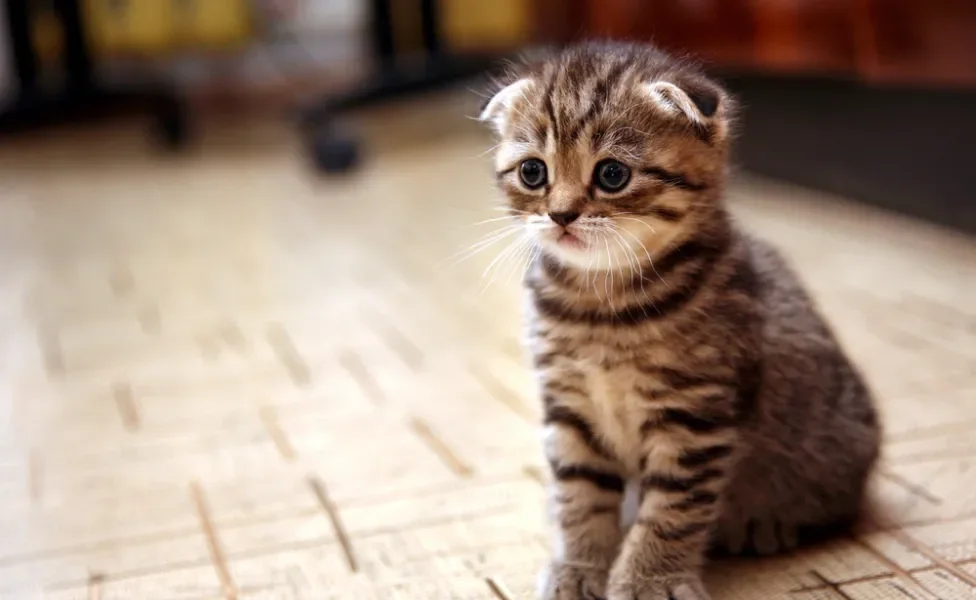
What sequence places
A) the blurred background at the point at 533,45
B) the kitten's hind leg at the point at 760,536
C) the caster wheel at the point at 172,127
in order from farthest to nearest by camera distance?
the caster wheel at the point at 172,127 → the blurred background at the point at 533,45 → the kitten's hind leg at the point at 760,536

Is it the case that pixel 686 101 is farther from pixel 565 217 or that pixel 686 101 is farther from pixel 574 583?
pixel 574 583

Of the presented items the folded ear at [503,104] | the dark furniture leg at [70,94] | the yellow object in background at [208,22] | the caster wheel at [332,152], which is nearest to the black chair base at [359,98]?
the caster wheel at [332,152]

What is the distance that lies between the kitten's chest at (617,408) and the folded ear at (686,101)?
248 millimetres

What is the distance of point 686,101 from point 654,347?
9.2 inches

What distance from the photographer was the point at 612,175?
103cm

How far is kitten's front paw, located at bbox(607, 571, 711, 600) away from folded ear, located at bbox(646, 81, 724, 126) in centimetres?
43

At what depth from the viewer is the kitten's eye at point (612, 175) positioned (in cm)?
103

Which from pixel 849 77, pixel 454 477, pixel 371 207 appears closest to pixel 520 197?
pixel 454 477

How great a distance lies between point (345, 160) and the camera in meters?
3.51

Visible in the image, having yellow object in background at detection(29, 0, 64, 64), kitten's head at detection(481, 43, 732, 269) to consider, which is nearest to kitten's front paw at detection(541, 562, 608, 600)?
kitten's head at detection(481, 43, 732, 269)

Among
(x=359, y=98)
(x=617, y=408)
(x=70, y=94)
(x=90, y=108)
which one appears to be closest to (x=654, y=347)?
(x=617, y=408)

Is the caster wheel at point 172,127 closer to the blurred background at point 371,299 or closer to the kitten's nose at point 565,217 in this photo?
the blurred background at point 371,299

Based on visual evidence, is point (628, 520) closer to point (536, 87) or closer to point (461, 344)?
point (536, 87)

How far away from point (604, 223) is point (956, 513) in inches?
21.6
